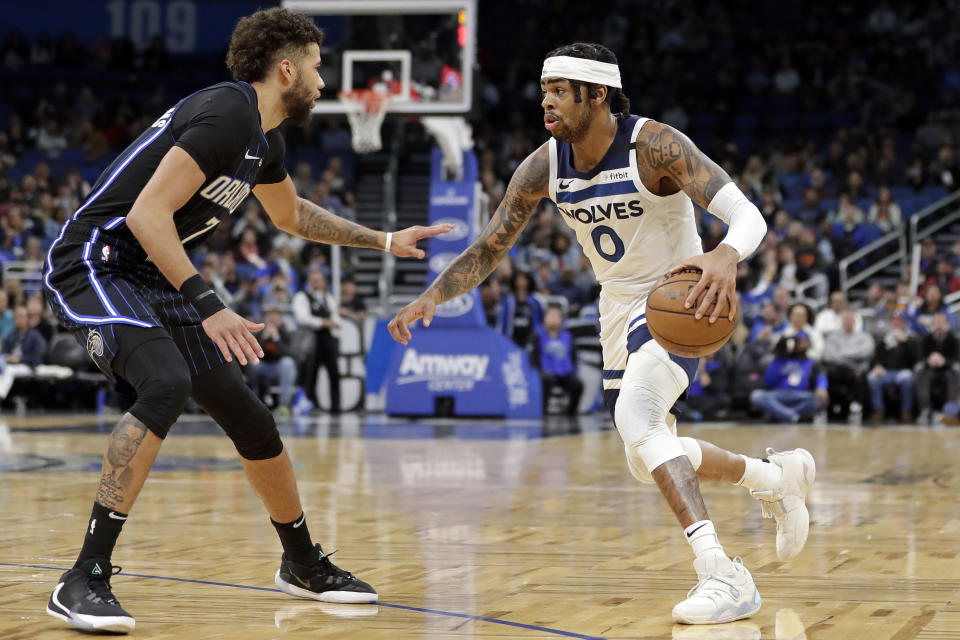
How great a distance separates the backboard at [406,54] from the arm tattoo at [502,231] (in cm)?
929

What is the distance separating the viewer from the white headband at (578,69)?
4941 mm

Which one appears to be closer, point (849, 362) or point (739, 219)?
point (739, 219)

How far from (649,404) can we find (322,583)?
135cm

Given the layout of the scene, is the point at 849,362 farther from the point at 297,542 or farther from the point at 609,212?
the point at 297,542

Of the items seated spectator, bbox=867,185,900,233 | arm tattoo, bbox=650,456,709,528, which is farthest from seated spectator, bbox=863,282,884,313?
arm tattoo, bbox=650,456,709,528

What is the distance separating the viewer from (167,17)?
1079 inches

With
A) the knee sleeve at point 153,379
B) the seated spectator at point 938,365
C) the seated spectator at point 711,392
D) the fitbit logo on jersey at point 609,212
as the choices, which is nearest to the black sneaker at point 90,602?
the knee sleeve at point 153,379

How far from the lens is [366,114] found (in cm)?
1491

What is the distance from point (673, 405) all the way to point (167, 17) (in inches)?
964

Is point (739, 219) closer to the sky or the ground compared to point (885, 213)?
closer to the ground

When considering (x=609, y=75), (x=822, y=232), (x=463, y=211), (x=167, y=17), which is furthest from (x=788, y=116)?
(x=609, y=75)

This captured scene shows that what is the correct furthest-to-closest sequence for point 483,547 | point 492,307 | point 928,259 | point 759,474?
1. point 928,259
2. point 492,307
3. point 483,547
4. point 759,474

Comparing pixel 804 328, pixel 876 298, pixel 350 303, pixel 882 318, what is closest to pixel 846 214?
pixel 876 298

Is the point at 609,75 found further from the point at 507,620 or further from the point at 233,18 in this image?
the point at 233,18
